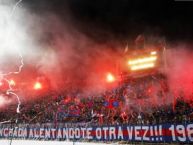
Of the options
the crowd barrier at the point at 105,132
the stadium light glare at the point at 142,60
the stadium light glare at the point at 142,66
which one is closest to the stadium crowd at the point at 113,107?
the crowd barrier at the point at 105,132

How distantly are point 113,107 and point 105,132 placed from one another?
5.64m

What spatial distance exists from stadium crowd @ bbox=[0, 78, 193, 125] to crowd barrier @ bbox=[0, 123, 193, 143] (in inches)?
54.1

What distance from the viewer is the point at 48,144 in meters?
19.8

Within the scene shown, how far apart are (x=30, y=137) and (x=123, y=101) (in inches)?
417

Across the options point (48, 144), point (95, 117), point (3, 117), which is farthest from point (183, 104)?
point (3, 117)

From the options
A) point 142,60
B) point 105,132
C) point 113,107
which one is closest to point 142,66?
point 142,60

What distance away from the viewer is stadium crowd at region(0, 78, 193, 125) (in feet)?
77.5

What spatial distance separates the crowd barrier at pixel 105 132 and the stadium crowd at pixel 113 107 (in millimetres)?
1374

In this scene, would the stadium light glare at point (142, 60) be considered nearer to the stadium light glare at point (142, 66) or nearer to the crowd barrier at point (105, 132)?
the stadium light glare at point (142, 66)

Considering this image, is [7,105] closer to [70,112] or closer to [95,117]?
[70,112]

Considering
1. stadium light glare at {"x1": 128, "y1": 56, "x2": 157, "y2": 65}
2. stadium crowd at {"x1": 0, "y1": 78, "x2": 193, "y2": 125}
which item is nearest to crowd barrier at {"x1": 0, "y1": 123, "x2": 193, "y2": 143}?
stadium crowd at {"x1": 0, "y1": 78, "x2": 193, "y2": 125}

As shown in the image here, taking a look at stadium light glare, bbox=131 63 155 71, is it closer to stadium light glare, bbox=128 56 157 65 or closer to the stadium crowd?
stadium light glare, bbox=128 56 157 65

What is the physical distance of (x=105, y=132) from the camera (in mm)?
20422

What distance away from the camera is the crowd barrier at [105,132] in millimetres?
17036
